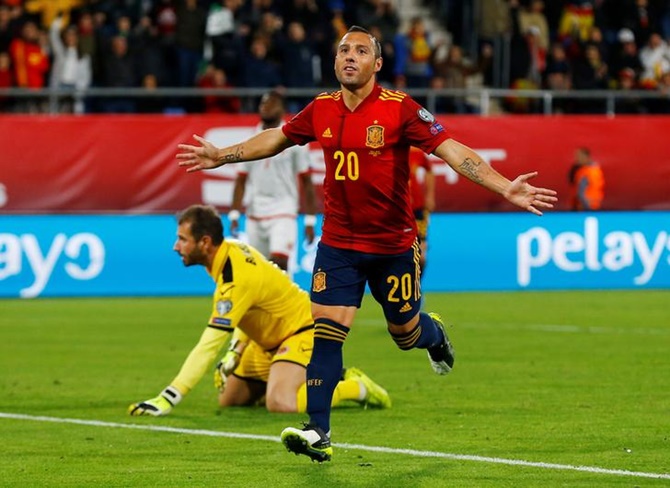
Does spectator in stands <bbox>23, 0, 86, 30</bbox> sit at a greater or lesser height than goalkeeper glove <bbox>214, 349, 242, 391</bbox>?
greater

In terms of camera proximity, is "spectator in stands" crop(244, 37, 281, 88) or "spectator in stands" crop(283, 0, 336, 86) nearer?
"spectator in stands" crop(244, 37, 281, 88)

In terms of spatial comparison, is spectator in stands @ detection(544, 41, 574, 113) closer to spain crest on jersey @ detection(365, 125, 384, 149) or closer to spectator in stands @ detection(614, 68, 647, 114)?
spectator in stands @ detection(614, 68, 647, 114)

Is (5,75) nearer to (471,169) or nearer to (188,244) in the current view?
(188,244)

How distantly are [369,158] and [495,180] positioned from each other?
0.77m

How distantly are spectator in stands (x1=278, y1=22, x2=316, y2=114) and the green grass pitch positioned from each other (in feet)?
25.4

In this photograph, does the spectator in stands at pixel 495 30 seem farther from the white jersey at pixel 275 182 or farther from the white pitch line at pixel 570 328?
the white jersey at pixel 275 182

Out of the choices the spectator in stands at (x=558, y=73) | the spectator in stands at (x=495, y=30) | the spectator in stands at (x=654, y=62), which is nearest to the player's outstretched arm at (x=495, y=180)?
the spectator in stands at (x=558, y=73)

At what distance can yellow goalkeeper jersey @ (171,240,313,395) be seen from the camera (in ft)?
32.6

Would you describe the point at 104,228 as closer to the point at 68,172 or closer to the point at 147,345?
the point at 68,172

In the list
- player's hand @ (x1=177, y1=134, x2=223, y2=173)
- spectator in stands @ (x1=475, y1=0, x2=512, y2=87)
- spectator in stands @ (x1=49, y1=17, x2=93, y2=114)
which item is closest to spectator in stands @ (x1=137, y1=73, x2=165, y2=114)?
spectator in stands @ (x1=49, y1=17, x2=93, y2=114)

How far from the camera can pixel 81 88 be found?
80.5ft

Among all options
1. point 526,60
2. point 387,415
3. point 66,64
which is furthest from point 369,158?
point 526,60

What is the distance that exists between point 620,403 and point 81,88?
1531 cm

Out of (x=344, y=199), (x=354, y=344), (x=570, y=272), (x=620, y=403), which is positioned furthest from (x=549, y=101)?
(x=344, y=199)
